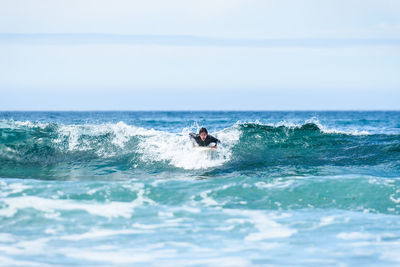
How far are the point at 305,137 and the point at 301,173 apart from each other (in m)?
6.46

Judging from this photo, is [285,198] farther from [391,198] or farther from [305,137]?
[305,137]

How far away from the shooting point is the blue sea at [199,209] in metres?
5.99

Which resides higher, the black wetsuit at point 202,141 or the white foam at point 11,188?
the black wetsuit at point 202,141

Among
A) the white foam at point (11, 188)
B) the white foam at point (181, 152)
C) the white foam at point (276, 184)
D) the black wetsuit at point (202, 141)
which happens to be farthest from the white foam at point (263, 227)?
the black wetsuit at point (202, 141)

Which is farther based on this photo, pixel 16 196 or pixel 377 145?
pixel 377 145

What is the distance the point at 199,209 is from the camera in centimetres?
823

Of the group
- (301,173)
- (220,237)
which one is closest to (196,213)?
(220,237)

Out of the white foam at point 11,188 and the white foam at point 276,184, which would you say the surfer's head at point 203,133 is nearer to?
the white foam at point 276,184

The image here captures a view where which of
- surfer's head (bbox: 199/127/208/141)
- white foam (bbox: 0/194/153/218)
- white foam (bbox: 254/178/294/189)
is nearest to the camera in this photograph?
white foam (bbox: 0/194/153/218)

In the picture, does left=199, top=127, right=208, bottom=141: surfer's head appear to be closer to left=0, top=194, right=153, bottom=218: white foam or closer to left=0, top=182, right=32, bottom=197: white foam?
left=0, top=194, right=153, bottom=218: white foam

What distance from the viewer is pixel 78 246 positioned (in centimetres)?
630

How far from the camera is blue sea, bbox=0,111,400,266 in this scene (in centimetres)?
599

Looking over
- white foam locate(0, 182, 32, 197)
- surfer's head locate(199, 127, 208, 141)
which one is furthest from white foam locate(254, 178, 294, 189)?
white foam locate(0, 182, 32, 197)

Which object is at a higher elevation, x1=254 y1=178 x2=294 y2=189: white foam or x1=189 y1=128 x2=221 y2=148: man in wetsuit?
x1=189 y1=128 x2=221 y2=148: man in wetsuit
